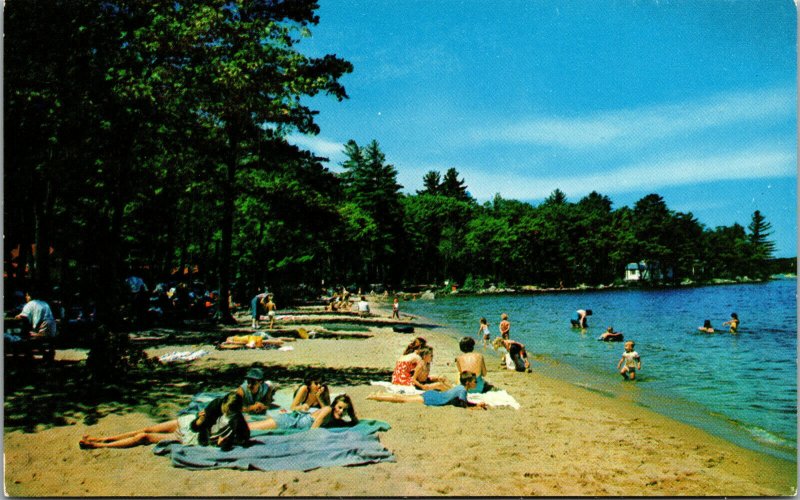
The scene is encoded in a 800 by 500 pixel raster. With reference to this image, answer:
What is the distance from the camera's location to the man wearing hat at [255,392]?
7.29m

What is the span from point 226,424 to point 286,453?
2.41 feet

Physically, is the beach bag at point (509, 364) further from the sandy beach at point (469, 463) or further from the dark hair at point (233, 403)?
the dark hair at point (233, 403)

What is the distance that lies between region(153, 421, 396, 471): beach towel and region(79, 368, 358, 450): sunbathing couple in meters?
0.12

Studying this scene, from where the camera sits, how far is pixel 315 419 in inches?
274

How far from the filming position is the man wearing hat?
7293 mm

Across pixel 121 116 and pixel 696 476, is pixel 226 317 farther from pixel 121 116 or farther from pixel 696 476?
pixel 696 476

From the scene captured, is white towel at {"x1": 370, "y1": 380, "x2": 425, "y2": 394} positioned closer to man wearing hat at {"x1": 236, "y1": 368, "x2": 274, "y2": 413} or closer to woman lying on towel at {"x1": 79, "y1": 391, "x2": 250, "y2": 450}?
man wearing hat at {"x1": 236, "y1": 368, "x2": 274, "y2": 413}

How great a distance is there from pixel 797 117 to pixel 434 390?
641cm

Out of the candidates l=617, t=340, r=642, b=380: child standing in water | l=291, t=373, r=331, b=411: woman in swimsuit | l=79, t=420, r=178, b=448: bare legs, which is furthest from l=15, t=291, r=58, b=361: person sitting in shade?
l=617, t=340, r=642, b=380: child standing in water

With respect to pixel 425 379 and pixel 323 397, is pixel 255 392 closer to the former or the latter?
pixel 323 397

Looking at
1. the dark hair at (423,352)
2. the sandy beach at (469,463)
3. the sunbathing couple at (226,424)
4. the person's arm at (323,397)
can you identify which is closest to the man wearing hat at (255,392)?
the sunbathing couple at (226,424)

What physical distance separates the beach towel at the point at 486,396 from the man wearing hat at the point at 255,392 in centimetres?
247

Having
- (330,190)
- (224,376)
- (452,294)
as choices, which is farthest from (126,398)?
(452,294)

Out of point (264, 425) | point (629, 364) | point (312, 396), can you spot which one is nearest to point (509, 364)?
point (629, 364)
